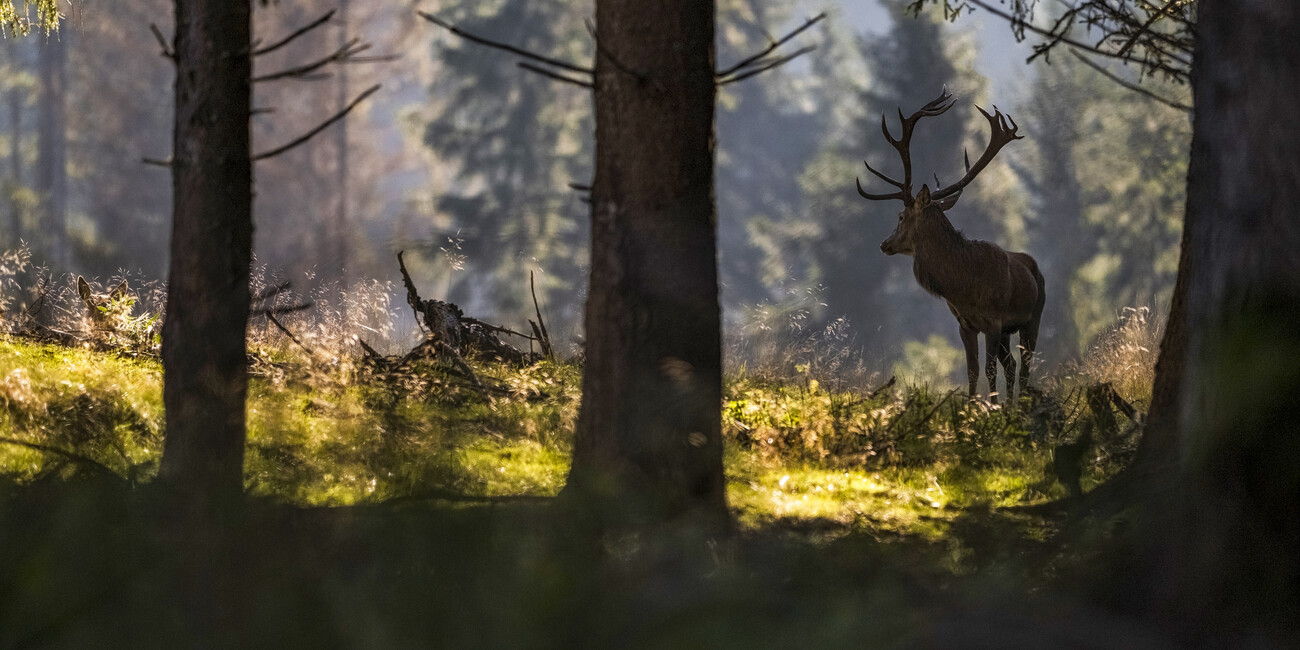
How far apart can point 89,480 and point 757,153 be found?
→ 140 ft

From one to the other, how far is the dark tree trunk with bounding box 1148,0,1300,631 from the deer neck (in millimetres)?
4267

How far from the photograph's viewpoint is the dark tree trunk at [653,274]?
165 inches

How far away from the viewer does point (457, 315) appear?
812cm

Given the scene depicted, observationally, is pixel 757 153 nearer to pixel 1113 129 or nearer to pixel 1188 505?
pixel 1113 129

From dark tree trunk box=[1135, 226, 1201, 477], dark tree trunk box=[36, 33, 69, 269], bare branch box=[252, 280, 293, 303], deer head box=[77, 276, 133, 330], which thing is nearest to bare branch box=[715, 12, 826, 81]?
dark tree trunk box=[1135, 226, 1201, 477]

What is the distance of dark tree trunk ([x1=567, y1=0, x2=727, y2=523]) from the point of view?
13.8ft

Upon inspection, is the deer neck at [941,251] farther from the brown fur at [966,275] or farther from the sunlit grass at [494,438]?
the sunlit grass at [494,438]

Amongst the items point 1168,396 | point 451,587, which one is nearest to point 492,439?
point 451,587

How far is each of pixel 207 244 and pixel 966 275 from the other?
6198mm

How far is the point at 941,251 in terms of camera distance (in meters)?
8.49

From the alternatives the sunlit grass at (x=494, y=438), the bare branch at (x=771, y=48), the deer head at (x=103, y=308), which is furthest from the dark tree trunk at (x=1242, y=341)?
the deer head at (x=103, y=308)

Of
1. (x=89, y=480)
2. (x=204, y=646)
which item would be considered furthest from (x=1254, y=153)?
(x=89, y=480)

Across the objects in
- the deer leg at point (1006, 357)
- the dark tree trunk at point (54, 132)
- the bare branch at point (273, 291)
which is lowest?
the deer leg at point (1006, 357)

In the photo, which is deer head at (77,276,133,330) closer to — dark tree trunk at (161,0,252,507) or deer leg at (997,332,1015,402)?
dark tree trunk at (161,0,252,507)
